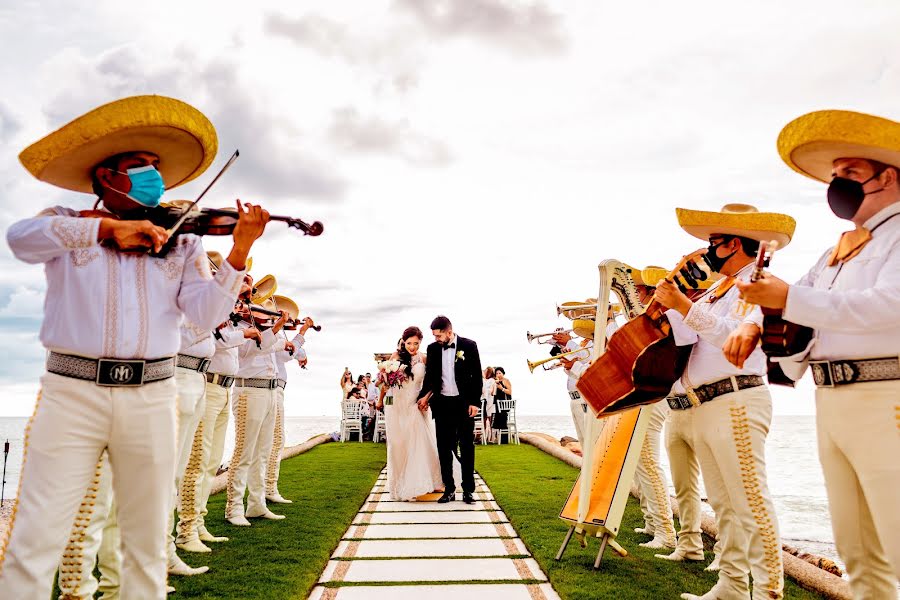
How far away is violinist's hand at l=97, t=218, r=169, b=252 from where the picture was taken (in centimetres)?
214

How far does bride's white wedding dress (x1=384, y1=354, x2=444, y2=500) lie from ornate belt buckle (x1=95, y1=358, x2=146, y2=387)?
5.54 meters

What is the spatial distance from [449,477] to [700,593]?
4.04 metres

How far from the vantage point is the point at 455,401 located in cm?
749

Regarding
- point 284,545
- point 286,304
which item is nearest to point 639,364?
point 284,545

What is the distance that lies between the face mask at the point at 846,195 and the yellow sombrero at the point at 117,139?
2515 millimetres

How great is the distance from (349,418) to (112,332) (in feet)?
53.6

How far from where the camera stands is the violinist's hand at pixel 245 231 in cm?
230

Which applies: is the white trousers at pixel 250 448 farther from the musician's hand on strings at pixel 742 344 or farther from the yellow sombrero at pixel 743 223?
the musician's hand on strings at pixel 742 344

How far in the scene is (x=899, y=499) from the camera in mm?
1948

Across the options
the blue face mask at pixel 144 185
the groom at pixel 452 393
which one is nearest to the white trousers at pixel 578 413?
the groom at pixel 452 393

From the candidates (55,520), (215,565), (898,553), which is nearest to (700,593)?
(898,553)

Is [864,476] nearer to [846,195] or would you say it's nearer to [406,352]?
[846,195]

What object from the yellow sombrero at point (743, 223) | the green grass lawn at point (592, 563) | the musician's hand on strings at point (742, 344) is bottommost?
the green grass lawn at point (592, 563)

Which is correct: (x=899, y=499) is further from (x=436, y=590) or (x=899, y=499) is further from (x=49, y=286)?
(x=49, y=286)
